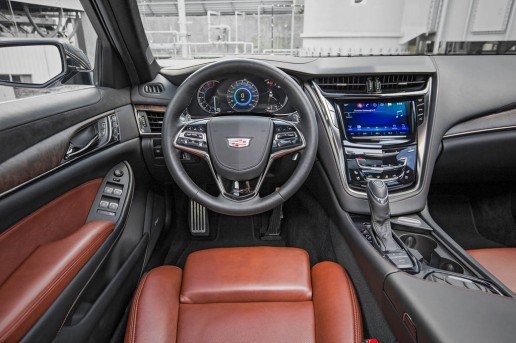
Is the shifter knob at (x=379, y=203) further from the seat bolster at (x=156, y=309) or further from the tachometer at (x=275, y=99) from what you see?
the seat bolster at (x=156, y=309)

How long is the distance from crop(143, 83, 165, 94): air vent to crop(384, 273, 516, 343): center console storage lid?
4.14 ft

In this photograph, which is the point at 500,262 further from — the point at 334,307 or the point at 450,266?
the point at 334,307

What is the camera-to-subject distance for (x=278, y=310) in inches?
42.9

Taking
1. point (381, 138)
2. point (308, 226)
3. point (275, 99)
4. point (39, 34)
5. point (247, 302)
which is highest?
point (39, 34)

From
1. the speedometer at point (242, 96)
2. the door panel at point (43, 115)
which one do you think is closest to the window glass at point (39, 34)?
the door panel at point (43, 115)

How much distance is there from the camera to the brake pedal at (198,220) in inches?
75.4

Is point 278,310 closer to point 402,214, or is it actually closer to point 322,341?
point 322,341

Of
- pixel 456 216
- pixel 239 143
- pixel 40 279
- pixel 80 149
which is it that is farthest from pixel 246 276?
pixel 456 216

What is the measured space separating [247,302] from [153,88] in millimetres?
1047

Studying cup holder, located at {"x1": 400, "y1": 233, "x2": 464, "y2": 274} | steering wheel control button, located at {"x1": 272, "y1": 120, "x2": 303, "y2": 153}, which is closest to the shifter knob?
cup holder, located at {"x1": 400, "y1": 233, "x2": 464, "y2": 274}

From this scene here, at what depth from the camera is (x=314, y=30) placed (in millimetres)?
1697

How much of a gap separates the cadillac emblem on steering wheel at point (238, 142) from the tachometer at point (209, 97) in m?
0.22

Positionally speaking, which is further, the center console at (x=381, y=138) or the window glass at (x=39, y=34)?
the center console at (x=381, y=138)

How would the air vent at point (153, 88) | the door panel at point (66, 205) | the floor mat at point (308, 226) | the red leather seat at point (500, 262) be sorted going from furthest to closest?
the floor mat at point (308, 226)
the air vent at point (153, 88)
the red leather seat at point (500, 262)
the door panel at point (66, 205)
